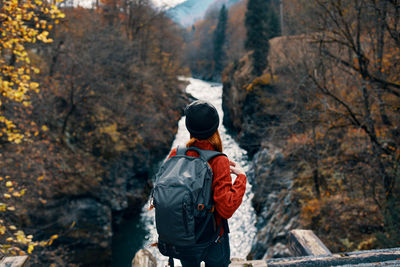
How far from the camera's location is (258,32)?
82.5 ft

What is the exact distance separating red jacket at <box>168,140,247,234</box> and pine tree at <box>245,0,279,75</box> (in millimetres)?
22883

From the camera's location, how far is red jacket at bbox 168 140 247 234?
2145mm

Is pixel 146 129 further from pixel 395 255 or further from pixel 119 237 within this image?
pixel 395 255

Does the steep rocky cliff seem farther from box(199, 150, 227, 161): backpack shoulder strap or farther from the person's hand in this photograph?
box(199, 150, 227, 161): backpack shoulder strap

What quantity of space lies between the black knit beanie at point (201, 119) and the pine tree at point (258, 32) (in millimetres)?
22770

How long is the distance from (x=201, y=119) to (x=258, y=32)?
25.4 meters

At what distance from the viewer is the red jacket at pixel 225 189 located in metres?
2.14

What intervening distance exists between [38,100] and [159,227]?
1097cm

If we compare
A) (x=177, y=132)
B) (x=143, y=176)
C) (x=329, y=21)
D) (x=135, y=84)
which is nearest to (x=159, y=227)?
(x=329, y=21)

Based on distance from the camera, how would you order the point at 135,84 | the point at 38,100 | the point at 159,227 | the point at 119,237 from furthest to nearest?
the point at 135,84
the point at 119,237
the point at 38,100
the point at 159,227

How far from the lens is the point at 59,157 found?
411 inches

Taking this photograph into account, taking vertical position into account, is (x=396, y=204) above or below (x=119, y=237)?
above

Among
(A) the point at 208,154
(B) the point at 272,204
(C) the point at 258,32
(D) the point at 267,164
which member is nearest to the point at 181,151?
(A) the point at 208,154

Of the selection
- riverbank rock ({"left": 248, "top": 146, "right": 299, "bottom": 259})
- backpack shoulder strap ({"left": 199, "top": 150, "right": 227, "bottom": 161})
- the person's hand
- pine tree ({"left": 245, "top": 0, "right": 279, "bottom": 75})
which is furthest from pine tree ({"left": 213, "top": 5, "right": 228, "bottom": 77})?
backpack shoulder strap ({"left": 199, "top": 150, "right": 227, "bottom": 161})
